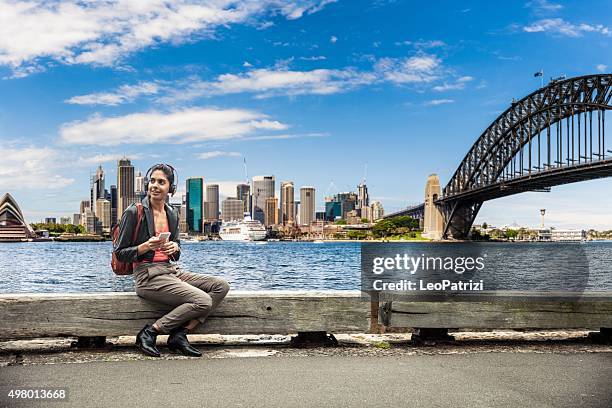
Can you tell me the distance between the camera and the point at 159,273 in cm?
525

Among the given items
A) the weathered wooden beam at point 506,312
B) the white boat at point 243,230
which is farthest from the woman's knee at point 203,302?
the white boat at point 243,230

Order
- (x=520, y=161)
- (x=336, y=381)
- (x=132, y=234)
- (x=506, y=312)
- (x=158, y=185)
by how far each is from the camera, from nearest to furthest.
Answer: (x=336, y=381)
(x=132, y=234)
(x=158, y=185)
(x=506, y=312)
(x=520, y=161)

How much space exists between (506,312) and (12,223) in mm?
108081

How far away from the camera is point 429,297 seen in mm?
5867

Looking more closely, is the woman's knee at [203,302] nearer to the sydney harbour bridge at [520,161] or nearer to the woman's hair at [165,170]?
the woman's hair at [165,170]

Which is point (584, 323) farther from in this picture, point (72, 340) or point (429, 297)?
point (72, 340)

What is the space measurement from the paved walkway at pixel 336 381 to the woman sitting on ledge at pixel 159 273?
0.26 m

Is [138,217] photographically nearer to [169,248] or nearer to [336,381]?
[169,248]

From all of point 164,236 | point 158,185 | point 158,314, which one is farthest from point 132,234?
point 158,314

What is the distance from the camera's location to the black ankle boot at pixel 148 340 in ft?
17.0

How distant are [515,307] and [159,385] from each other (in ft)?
10.2

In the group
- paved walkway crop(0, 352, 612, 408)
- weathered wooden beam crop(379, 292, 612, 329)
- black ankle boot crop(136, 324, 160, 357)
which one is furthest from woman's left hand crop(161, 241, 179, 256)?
weathered wooden beam crop(379, 292, 612, 329)

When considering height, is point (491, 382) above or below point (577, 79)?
below

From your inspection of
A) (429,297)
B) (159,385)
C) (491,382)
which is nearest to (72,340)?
(159,385)
